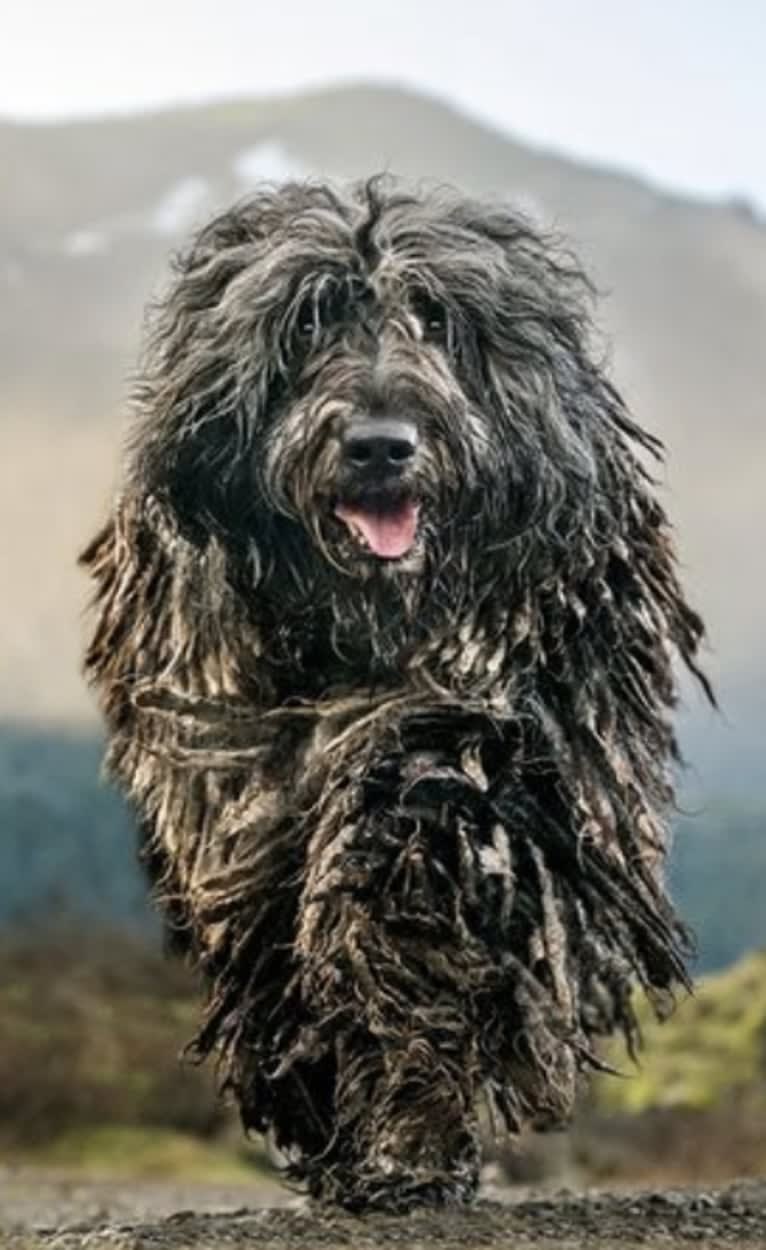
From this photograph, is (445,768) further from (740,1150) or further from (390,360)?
(740,1150)

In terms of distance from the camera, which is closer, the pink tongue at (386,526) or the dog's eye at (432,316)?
Result: the pink tongue at (386,526)

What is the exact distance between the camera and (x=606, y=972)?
26.1ft

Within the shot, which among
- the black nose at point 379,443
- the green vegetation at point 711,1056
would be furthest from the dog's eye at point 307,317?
the green vegetation at point 711,1056

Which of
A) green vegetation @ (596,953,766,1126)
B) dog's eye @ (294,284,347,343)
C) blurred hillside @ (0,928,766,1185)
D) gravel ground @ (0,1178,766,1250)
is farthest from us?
green vegetation @ (596,953,766,1126)

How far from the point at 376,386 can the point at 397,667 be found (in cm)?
66

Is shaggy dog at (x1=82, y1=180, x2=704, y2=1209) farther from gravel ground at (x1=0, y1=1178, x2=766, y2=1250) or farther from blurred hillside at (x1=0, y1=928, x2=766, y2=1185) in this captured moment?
blurred hillside at (x1=0, y1=928, x2=766, y2=1185)

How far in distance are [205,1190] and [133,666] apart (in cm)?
608

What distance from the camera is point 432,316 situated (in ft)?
24.6

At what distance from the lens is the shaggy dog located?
7.34m

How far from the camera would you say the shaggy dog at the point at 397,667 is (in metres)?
7.34

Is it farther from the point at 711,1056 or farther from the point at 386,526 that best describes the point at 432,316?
the point at 711,1056

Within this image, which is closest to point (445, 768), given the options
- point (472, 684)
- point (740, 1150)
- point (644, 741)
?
point (472, 684)

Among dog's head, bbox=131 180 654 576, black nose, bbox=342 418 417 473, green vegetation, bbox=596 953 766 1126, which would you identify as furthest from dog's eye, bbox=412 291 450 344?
green vegetation, bbox=596 953 766 1126

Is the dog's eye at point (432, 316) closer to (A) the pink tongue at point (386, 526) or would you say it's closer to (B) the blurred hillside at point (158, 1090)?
(A) the pink tongue at point (386, 526)
